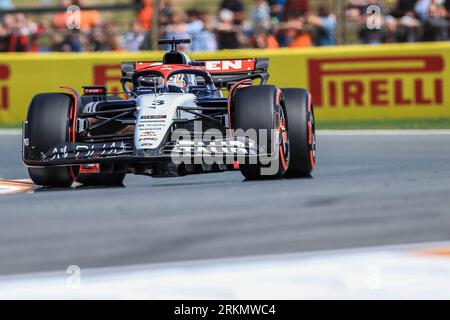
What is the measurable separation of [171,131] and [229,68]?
5.66ft

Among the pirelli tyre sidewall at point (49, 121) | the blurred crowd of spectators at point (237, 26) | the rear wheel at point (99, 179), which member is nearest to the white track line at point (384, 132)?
the blurred crowd of spectators at point (237, 26)

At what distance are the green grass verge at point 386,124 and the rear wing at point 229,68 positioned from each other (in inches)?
201

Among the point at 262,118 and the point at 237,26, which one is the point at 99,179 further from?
the point at 237,26

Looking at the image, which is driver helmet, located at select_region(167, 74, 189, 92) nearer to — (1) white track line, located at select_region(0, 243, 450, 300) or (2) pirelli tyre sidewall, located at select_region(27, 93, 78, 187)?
(2) pirelli tyre sidewall, located at select_region(27, 93, 78, 187)

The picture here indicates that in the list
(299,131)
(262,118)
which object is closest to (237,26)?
(299,131)

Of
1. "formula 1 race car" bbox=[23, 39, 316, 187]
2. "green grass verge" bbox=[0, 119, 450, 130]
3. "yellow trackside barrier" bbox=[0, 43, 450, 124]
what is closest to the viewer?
"formula 1 race car" bbox=[23, 39, 316, 187]

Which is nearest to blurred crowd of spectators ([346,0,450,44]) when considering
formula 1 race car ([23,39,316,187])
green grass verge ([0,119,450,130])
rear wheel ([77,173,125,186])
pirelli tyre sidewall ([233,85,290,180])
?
green grass verge ([0,119,450,130])

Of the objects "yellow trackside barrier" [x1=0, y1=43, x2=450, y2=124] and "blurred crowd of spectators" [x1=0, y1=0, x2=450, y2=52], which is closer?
"yellow trackside barrier" [x1=0, y1=43, x2=450, y2=124]

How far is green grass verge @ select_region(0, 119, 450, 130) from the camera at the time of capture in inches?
557

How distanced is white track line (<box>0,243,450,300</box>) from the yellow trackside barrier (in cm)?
1002

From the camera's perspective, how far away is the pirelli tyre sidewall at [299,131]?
8.28 metres

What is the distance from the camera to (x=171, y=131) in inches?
310

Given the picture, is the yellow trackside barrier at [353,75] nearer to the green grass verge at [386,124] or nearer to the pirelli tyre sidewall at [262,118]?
the green grass verge at [386,124]

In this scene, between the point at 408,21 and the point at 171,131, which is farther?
the point at 408,21
